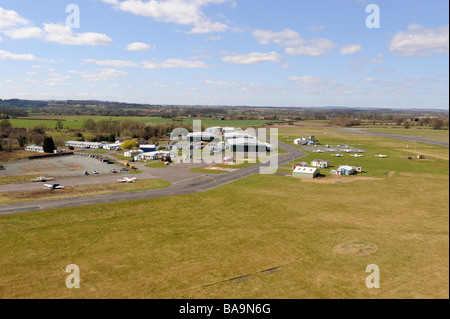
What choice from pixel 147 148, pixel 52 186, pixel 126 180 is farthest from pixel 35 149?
pixel 126 180

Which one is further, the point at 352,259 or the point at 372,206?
the point at 372,206

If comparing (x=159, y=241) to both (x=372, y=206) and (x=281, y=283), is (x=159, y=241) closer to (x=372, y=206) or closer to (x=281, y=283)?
(x=281, y=283)

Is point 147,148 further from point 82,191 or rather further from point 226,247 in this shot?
point 226,247

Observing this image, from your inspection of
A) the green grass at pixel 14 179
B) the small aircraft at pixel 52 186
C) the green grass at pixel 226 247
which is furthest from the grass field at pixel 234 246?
the green grass at pixel 14 179

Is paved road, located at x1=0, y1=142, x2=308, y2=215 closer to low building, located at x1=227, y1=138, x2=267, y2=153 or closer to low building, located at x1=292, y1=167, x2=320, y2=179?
low building, located at x1=292, y1=167, x2=320, y2=179
